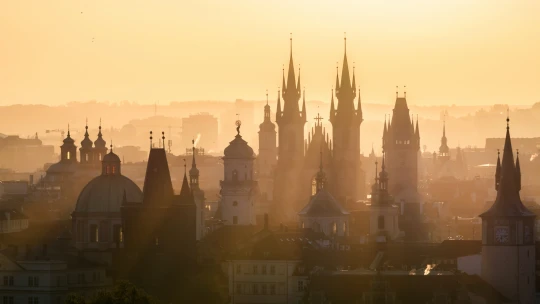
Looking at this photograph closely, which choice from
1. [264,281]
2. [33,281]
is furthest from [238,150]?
[33,281]

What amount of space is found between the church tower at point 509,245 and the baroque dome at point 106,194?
27215 mm

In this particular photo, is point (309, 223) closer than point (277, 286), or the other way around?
point (277, 286)

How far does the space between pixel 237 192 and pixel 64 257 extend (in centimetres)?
5750

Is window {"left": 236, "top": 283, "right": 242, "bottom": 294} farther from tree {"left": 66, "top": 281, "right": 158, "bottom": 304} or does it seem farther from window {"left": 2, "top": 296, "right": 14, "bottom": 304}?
tree {"left": 66, "top": 281, "right": 158, "bottom": 304}

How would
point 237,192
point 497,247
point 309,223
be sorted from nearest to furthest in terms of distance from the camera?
point 497,247 < point 309,223 < point 237,192

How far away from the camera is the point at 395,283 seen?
129000mm

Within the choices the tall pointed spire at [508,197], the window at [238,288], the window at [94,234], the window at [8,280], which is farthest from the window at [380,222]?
the window at [8,280]

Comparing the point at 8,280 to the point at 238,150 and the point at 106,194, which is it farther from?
the point at 238,150

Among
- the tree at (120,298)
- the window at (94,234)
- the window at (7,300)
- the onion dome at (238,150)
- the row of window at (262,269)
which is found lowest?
the window at (7,300)

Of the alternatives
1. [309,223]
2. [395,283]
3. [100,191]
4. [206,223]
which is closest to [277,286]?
[395,283]

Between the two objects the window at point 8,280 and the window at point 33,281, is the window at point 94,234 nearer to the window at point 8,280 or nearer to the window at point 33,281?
the window at point 8,280

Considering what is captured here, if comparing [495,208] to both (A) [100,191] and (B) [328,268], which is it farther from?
(A) [100,191]

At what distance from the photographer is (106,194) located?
156000 mm

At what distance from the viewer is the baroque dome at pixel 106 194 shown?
6097 inches
